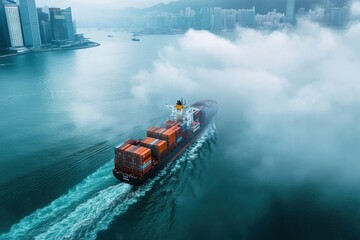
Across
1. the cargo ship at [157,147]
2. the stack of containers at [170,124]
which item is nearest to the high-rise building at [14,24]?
the cargo ship at [157,147]

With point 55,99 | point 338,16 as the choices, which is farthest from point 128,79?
point 338,16

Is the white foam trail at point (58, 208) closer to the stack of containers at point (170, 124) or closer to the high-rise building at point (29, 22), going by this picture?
the stack of containers at point (170, 124)

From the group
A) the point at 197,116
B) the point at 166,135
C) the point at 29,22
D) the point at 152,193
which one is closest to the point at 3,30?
the point at 29,22

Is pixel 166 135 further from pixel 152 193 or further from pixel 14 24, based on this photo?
pixel 14 24

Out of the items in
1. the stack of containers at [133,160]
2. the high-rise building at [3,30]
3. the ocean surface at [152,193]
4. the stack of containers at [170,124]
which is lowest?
the ocean surface at [152,193]

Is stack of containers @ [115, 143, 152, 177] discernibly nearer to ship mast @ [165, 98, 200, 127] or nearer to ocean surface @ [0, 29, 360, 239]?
ocean surface @ [0, 29, 360, 239]

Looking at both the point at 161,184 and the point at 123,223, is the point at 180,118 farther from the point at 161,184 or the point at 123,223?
the point at 123,223
